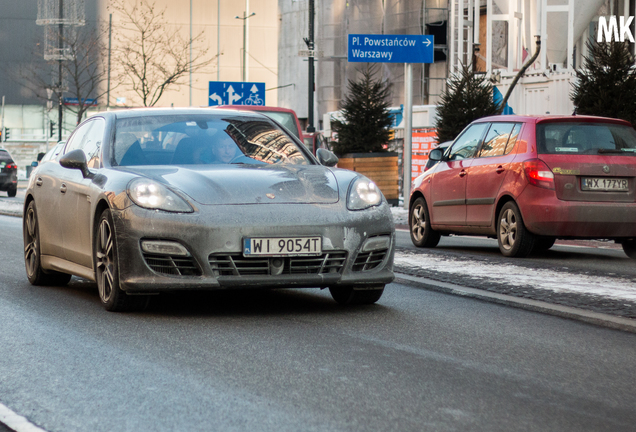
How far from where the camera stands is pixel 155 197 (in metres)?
6.66

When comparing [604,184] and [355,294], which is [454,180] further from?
[355,294]

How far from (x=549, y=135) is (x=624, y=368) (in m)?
6.48

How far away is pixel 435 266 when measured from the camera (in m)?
10.0

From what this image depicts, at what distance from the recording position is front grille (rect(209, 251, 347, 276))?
6574 mm

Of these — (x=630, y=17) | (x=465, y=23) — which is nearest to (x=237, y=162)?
(x=630, y=17)

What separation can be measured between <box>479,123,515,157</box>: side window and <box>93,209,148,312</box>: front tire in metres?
5.86

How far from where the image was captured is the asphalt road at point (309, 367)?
4.12 m

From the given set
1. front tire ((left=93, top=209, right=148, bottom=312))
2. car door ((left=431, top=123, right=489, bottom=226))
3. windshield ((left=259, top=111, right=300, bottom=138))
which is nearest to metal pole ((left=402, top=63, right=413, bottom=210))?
windshield ((left=259, top=111, right=300, bottom=138))

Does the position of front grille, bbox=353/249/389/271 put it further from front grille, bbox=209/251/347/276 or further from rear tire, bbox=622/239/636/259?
rear tire, bbox=622/239/636/259

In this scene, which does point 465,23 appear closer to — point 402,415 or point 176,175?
point 176,175

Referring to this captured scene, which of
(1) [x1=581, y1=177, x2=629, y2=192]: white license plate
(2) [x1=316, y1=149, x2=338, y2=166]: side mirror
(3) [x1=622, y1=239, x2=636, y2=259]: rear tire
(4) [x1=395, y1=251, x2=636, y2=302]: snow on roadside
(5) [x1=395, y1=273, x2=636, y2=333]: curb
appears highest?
(2) [x1=316, y1=149, x2=338, y2=166]: side mirror

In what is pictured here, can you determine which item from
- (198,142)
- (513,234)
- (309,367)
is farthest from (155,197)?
(513,234)

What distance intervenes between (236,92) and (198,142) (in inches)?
829

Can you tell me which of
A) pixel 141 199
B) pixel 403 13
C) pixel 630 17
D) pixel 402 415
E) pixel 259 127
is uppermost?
pixel 403 13
